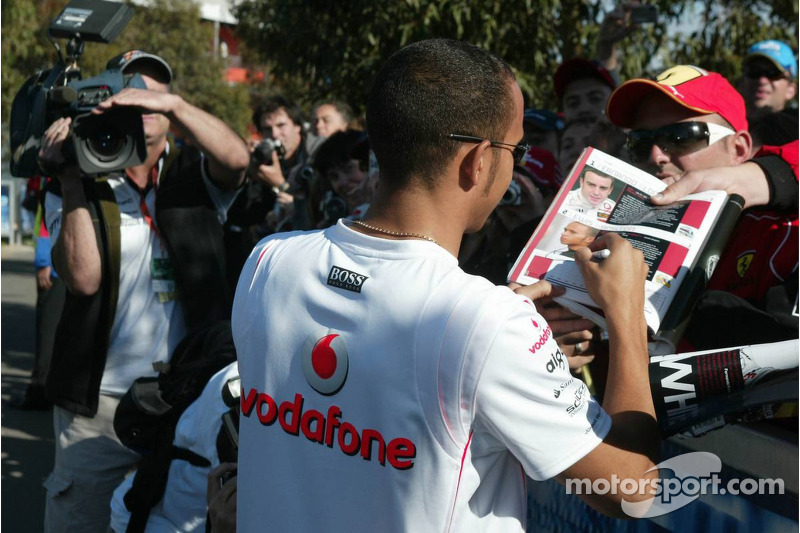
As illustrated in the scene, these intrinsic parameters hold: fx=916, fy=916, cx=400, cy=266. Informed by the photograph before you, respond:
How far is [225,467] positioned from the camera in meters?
2.28

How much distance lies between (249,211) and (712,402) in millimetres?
2872

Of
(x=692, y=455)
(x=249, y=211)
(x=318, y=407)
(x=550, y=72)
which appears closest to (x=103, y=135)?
(x=249, y=211)

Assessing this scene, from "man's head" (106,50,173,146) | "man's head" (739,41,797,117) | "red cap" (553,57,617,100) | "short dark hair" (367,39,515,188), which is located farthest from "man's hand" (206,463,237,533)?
"man's head" (739,41,797,117)

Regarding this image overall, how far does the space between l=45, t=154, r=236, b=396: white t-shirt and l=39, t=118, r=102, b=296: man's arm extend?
14cm

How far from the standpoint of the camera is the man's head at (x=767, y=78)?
5203 millimetres

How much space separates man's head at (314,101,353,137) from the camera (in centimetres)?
682

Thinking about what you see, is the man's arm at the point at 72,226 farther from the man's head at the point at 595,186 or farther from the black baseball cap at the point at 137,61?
the man's head at the point at 595,186

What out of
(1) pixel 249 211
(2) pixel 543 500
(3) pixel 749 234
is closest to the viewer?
(2) pixel 543 500

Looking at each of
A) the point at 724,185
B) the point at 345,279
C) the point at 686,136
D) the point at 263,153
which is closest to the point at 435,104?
the point at 345,279

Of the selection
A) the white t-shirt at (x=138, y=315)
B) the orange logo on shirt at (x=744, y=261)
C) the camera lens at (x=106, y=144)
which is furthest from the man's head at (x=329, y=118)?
the orange logo on shirt at (x=744, y=261)

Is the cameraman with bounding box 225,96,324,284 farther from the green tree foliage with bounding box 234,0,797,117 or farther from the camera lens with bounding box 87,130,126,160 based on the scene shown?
the green tree foliage with bounding box 234,0,797,117

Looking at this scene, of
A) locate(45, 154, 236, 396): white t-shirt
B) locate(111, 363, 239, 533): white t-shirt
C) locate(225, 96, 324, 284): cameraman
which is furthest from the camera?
locate(225, 96, 324, 284): cameraman

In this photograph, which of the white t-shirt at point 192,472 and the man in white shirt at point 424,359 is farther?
the white t-shirt at point 192,472

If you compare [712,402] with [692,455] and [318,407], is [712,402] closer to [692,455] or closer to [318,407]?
[692,455]
